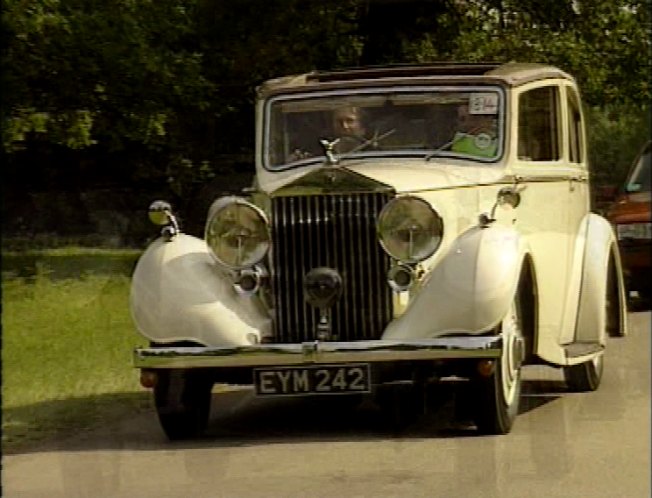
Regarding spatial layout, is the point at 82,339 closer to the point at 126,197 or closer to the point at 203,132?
the point at 203,132

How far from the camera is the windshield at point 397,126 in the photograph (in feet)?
30.2

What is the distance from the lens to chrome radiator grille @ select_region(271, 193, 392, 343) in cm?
839

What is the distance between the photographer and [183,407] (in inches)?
339

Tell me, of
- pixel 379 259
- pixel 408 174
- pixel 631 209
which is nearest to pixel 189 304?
pixel 379 259

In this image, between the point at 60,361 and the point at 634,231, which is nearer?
the point at 60,361

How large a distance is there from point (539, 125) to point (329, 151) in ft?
5.08

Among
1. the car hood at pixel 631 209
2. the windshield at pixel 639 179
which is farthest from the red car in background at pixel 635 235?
the windshield at pixel 639 179

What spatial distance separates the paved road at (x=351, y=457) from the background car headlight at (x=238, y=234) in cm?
98

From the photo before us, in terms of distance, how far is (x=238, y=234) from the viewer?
850 cm

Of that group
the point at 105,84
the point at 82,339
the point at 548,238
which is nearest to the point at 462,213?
the point at 548,238

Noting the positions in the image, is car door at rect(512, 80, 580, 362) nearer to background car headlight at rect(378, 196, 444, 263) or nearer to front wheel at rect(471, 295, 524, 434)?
front wheel at rect(471, 295, 524, 434)

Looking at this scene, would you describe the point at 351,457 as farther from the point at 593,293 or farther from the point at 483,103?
the point at 593,293

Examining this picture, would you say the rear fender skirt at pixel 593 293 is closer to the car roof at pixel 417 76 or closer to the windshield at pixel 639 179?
the car roof at pixel 417 76

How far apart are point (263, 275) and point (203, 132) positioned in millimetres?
10026
